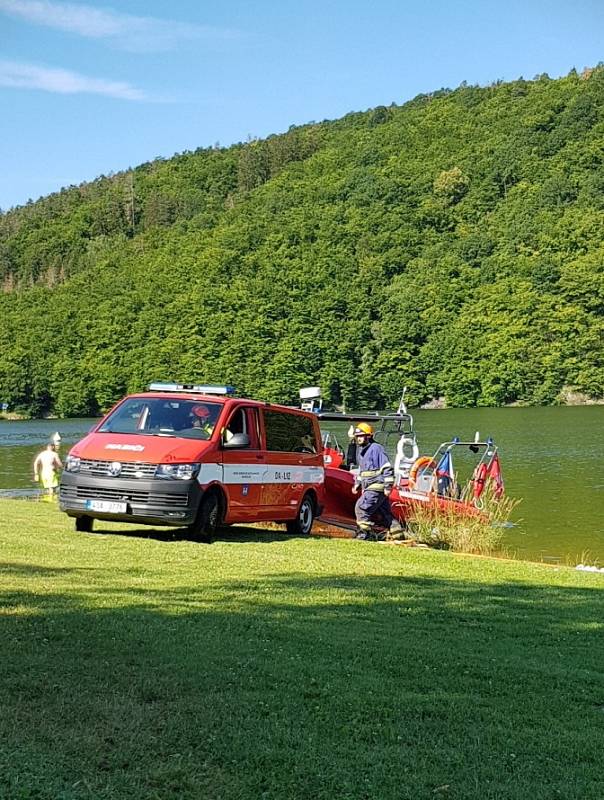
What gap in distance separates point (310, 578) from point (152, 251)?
487 feet

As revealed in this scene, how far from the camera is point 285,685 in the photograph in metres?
5.91

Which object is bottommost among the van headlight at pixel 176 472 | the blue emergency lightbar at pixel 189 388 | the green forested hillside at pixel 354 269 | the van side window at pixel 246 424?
the van headlight at pixel 176 472

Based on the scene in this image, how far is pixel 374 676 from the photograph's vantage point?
6340mm

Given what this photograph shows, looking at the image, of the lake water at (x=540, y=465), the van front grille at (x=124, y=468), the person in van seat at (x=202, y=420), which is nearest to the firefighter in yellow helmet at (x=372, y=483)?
the person in van seat at (x=202, y=420)

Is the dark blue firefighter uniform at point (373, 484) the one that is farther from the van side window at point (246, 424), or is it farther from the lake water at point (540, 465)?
the lake water at point (540, 465)

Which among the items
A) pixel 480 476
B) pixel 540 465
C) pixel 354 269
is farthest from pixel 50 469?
pixel 354 269

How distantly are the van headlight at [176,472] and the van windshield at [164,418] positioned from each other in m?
0.80

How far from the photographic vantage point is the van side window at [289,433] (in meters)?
15.5

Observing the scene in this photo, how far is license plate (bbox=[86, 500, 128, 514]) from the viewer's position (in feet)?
43.0

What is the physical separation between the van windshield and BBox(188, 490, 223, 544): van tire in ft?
2.79

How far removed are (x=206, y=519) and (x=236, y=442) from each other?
3.65 feet

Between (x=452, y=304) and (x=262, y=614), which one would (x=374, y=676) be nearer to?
(x=262, y=614)

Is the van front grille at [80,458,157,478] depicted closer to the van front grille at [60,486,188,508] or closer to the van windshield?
the van front grille at [60,486,188,508]

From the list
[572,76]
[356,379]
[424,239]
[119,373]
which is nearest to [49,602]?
[356,379]
